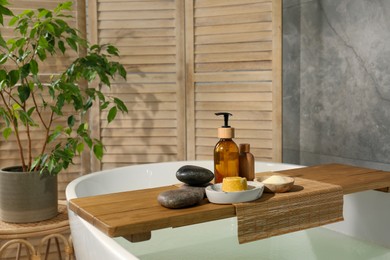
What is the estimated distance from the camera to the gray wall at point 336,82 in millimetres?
2238

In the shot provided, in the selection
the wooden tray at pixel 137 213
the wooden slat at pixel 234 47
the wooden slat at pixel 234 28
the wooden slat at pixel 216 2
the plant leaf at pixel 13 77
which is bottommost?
the wooden tray at pixel 137 213

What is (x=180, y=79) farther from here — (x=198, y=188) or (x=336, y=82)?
(x=198, y=188)

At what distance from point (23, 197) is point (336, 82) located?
5.38 ft

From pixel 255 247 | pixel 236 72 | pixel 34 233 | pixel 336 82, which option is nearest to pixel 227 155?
pixel 255 247

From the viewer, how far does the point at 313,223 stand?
146cm

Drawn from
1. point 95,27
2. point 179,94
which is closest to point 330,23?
point 179,94

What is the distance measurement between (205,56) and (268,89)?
1.41ft

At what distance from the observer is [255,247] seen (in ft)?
6.54

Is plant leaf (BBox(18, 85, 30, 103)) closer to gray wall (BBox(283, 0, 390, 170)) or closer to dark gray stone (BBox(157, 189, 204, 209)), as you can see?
dark gray stone (BBox(157, 189, 204, 209))

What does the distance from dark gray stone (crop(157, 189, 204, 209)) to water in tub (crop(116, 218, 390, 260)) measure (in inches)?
29.0

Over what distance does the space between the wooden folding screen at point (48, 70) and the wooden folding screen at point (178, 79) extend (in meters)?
0.06

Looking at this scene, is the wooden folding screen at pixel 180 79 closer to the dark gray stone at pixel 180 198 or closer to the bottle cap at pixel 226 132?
the bottle cap at pixel 226 132

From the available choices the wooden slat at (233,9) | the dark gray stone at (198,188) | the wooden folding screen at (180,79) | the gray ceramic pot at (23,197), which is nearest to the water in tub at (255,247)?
the gray ceramic pot at (23,197)

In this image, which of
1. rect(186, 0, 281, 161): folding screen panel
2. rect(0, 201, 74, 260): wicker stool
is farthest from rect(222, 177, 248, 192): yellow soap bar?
rect(186, 0, 281, 161): folding screen panel
